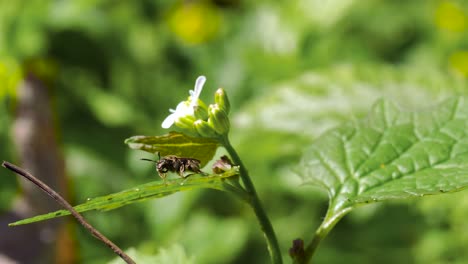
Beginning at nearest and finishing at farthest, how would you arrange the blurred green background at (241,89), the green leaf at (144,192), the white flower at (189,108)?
the green leaf at (144,192) < the white flower at (189,108) < the blurred green background at (241,89)

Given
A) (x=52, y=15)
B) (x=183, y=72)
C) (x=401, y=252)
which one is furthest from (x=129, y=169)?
(x=401, y=252)

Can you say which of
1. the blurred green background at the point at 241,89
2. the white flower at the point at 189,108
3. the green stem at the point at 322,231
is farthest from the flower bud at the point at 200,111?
the blurred green background at the point at 241,89

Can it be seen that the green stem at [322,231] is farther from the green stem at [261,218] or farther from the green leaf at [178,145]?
the green leaf at [178,145]

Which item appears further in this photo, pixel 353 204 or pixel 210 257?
pixel 210 257

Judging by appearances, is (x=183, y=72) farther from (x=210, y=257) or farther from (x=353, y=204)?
(x=353, y=204)

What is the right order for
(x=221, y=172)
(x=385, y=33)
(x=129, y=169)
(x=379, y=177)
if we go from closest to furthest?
1. (x=221, y=172)
2. (x=379, y=177)
3. (x=129, y=169)
4. (x=385, y=33)

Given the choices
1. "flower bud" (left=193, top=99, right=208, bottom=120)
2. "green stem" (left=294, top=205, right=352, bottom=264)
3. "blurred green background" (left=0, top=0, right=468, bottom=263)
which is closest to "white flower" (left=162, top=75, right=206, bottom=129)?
"flower bud" (left=193, top=99, right=208, bottom=120)

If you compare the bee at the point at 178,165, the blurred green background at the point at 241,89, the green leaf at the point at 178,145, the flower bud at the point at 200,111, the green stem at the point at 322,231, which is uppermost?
the blurred green background at the point at 241,89
